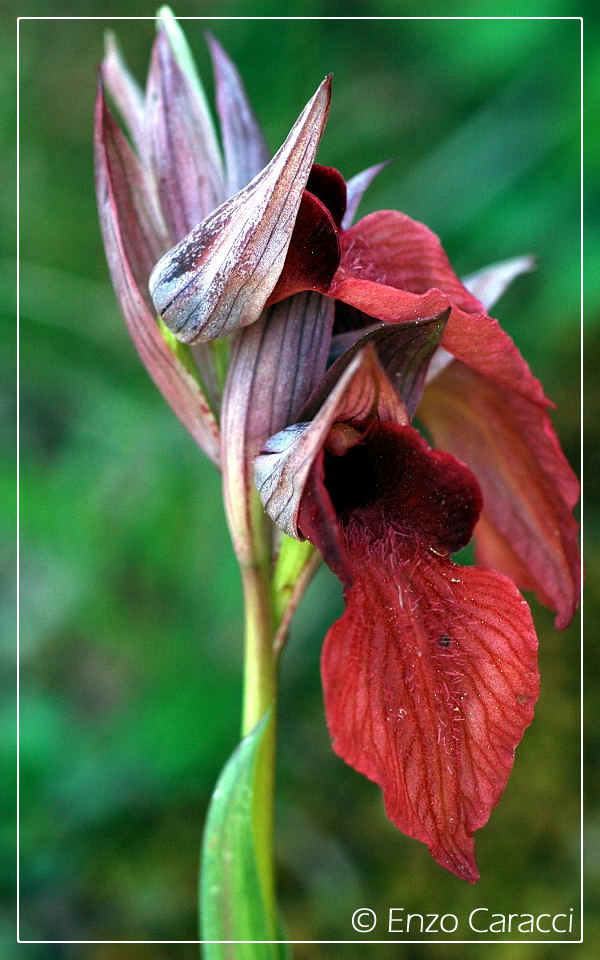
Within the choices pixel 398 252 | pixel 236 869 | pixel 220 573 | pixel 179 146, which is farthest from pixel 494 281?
pixel 220 573

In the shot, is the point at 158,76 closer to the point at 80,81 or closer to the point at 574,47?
the point at 574,47

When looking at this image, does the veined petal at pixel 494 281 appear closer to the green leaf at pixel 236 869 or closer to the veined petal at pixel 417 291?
the veined petal at pixel 417 291

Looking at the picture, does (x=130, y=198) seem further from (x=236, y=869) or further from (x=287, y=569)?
(x=236, y=869)

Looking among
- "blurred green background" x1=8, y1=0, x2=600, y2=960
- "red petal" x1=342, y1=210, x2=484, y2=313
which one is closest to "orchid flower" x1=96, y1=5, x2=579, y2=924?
"red petal" x1=342, y1=210, x2=484, y2=313

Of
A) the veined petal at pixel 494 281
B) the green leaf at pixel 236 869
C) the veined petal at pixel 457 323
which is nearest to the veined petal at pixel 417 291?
the veined petal at pixel 457 323

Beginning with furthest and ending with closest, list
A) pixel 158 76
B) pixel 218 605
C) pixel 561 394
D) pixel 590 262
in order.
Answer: pixel 561 394 < pixel 218 605 < pixel 590 262 < pixel 158 76

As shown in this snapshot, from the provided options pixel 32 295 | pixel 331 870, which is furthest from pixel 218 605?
pixel 32 295
